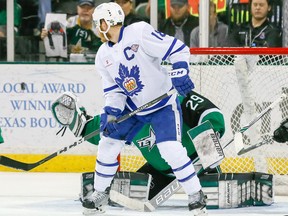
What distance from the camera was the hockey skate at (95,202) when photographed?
5926 millimetres

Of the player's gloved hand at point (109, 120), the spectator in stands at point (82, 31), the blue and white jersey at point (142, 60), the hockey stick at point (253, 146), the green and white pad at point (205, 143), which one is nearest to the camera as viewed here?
the blue and white jersey at point (142, 60)

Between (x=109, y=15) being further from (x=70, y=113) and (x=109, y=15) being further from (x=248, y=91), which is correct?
(x=248, y=91)

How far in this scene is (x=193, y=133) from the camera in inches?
237

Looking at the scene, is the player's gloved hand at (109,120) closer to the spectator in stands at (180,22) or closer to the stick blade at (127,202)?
the stick blade at (127,202)

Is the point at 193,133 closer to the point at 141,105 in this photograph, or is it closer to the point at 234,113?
the point at 141,105

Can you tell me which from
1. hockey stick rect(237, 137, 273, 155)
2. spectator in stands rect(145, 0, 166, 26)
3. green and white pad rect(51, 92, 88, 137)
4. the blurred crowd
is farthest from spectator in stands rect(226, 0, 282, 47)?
green and white pad rect(51, 92, 88, 137)

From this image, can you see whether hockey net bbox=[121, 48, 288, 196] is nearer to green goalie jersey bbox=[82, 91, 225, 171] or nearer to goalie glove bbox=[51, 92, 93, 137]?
green goalie jersey bbox=[82, 91, 225, 171]

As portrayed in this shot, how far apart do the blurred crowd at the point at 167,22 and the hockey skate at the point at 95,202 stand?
242cm

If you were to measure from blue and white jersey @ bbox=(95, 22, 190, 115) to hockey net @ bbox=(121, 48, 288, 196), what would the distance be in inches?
43.8

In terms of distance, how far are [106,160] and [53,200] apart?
860 mm

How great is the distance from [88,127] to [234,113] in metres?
1.16

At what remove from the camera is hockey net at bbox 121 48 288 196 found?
22.5 feet

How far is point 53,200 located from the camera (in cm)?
664

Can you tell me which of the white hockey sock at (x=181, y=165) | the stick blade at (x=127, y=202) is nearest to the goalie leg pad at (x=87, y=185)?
the stick blade at (x=127, y=202)
